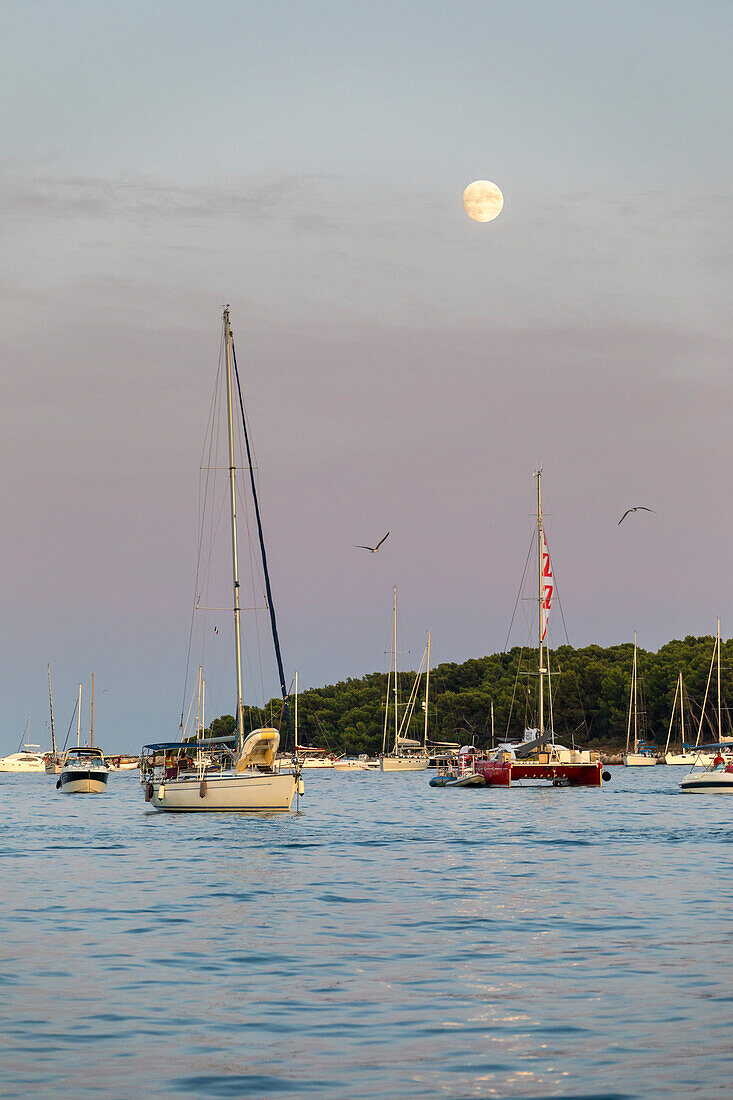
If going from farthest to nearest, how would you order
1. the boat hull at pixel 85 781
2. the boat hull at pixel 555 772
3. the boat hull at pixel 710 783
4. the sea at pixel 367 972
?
the boat hull at pixel 85 781 → the boat hull at pixel 555 772 → the boat hull at pixel 710 783 → the sea at pixel 367 972

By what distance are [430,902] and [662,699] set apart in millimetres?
159072

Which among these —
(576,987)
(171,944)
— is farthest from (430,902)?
(576,987)

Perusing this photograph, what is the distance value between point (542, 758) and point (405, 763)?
69.9 meters

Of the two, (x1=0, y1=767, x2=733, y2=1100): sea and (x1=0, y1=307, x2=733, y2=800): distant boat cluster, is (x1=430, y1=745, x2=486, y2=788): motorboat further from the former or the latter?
(x1=0, y1=767, x2=733, y2=1100): sea

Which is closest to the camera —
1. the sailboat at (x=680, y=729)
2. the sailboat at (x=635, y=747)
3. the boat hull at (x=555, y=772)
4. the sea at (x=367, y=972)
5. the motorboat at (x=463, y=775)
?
the sea at (x=367, y=972)

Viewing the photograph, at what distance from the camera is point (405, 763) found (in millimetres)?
154625

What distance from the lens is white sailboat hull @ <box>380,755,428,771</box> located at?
154 metres

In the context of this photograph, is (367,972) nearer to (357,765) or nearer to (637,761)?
(637,761)

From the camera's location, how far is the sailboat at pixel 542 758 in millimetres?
85562

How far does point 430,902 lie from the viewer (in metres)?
25.8

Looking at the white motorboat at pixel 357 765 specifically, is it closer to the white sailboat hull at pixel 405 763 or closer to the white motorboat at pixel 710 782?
the white sailboat hull at pixel 405 763

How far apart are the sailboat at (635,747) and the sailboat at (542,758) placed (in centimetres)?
6993

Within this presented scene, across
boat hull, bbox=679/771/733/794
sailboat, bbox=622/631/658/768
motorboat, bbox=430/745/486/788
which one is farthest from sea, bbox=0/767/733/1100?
sailboat, bbox=622/631/658/768

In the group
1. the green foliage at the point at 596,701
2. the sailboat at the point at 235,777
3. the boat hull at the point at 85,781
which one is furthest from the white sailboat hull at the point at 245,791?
the green foliage at the point at 596,701
